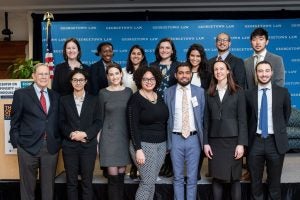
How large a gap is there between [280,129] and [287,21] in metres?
4.23

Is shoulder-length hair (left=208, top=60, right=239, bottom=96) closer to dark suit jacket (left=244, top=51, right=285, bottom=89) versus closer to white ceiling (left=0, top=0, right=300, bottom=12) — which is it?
dark suit jacket (left=244, top=51, right=285, bottom=89)

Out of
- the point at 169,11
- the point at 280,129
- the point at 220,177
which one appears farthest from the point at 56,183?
the point at 169,11

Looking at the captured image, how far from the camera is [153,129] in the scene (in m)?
3.44

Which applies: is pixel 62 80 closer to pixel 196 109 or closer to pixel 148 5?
pixel 196 109

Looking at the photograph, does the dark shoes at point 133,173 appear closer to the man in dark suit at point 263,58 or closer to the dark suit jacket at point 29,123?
the dark suit jacket at point 29,123

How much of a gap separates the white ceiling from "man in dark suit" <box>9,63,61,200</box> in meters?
3.78

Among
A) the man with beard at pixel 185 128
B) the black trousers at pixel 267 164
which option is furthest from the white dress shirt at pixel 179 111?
the black trousers at pixel 267 164

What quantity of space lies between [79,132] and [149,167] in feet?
2.23

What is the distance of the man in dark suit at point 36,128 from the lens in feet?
11.4

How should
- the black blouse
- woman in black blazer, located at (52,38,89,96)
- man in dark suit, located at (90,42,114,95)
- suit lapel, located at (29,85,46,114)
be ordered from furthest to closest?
man in dark suit, located at (90,42,114,95)
woman in black blazer, located at (52,38,89,96)
suit lapel, located at (29,85,46,114)
the black blouse

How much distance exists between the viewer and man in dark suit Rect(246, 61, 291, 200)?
3469 millimetres

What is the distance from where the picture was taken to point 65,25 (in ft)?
23.2

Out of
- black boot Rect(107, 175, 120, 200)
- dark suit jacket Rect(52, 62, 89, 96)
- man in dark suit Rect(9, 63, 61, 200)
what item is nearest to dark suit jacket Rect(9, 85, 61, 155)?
man in dark suit Rect(9, 63, 61, 200)

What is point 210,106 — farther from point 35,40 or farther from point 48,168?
point 35,40
